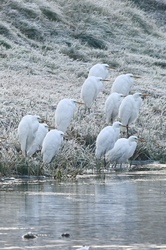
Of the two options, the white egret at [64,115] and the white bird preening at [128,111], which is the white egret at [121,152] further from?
the white bird preening at [128,111]

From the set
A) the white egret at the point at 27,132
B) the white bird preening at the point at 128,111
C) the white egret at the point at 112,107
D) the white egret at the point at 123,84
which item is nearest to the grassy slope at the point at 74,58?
the white egret at the point at 27,132

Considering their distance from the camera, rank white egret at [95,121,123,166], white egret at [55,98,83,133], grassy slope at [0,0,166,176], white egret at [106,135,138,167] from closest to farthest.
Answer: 1. white egret at [95,121,123,166]
2. white egret at [106,135,138,167]
3. white egret at [55,98,83,133]
4. grassy slope at [0,0,166,176]

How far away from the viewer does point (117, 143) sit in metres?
17.6

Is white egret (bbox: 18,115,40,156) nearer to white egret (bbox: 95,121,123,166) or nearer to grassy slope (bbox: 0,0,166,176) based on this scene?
grassy slope (bbox: 0,0,166,176)

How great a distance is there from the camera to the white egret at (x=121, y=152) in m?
17.3

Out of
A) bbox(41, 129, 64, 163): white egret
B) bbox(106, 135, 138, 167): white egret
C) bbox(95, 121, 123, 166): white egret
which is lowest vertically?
bbox(106, 135, 138, 167): white egret

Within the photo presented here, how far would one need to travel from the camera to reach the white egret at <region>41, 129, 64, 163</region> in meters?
15.5

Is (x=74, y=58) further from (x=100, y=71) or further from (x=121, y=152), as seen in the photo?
(x=121, y=152)

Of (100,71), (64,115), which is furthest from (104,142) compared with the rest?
(100,71)

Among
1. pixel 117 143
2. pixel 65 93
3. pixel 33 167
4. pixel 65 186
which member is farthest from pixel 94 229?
pixel 65 93

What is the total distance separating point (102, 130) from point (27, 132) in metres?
1.94

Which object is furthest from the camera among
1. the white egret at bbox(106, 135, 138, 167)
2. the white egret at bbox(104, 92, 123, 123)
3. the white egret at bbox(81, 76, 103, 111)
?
the white egret at bbox(81, 76, 103, 111)

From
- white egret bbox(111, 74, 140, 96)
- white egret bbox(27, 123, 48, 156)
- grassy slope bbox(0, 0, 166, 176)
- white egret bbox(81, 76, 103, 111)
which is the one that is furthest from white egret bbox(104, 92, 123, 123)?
white egret bbox(27, 123, 48, 156)

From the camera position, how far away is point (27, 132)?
52.3ft
